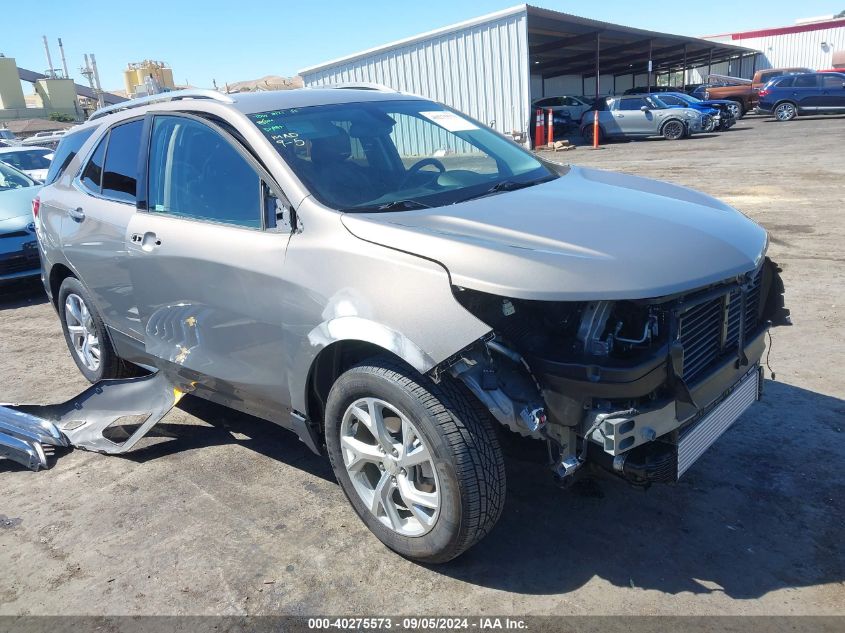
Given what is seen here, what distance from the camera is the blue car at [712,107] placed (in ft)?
78.0

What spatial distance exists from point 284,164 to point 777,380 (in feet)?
10.7

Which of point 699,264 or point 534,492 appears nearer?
point 699,264

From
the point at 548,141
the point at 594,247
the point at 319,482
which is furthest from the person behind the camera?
the point at 548,141

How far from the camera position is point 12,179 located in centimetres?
933

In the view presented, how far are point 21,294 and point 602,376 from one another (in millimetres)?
8443

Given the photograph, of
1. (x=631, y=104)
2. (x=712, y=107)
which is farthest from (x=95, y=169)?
(x=712, y=107)

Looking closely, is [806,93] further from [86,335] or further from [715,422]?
→ [86,335]

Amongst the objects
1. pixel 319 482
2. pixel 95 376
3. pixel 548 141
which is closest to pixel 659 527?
pixel 319 482

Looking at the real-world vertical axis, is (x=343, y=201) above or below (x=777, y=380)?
above

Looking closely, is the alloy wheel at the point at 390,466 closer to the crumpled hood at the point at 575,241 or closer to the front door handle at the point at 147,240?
the crumpled hood at the point at 575,241

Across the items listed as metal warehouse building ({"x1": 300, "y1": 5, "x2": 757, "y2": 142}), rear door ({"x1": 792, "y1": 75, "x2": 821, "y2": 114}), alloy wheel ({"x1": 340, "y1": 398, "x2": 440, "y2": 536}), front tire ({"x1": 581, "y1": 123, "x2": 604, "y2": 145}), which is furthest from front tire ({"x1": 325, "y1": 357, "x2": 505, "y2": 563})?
rear door ({"x1": 792, "y1": 75, "x2": 821, "y2": 114})

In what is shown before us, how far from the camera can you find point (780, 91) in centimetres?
2672

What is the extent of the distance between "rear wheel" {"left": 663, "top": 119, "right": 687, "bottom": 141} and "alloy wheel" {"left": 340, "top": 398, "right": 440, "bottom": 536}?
909 inches

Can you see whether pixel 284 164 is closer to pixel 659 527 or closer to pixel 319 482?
pixel 319 482
